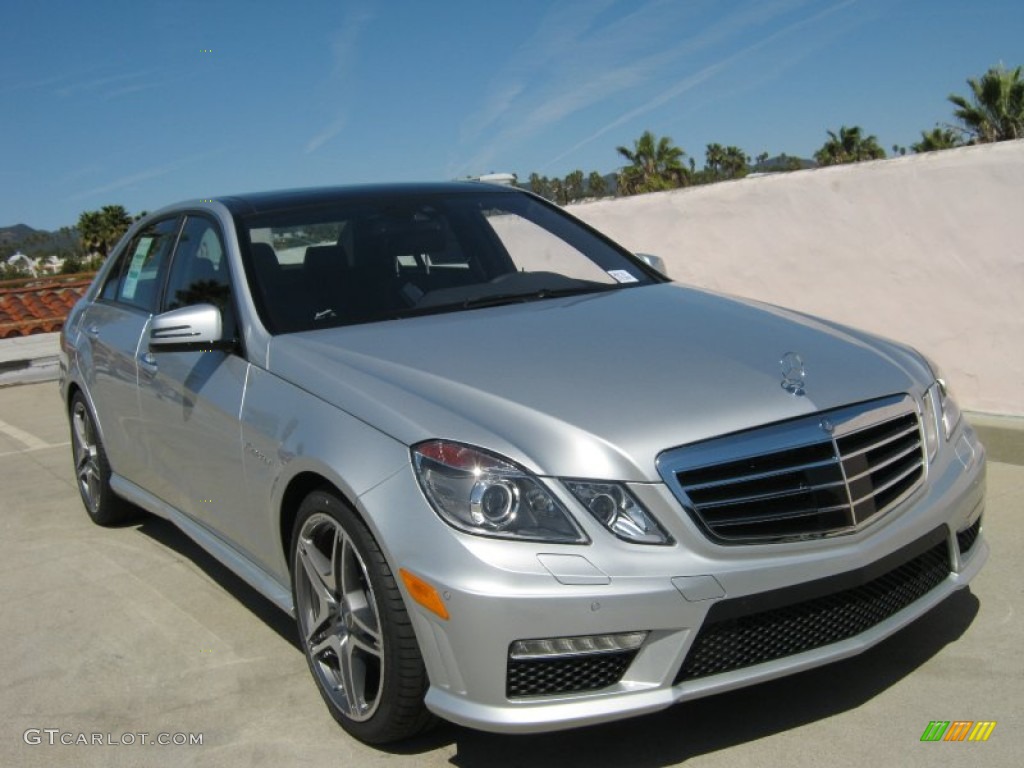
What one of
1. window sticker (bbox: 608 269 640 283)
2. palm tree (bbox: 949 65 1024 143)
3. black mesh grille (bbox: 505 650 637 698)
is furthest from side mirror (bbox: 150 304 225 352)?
palm tree (bbox: 949 65 1024 143)

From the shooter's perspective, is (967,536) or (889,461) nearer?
(889,461)

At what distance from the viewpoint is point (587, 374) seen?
10.3ft

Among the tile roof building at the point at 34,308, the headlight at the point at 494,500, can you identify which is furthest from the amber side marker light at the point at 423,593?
the tile roof building at the point at 34,308

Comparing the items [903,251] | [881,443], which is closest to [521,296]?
[881,443]

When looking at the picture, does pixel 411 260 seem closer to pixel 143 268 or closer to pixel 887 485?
pixel 143 268

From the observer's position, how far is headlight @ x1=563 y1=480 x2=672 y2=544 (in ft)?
9.00

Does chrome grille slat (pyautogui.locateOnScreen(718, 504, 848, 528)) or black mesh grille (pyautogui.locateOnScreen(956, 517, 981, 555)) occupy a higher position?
chrome grille slat (pyautogui.locateOnScreen(718, 504, 848, 528))

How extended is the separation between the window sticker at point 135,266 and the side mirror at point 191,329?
146cm

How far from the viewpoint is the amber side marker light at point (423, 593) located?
2734mm

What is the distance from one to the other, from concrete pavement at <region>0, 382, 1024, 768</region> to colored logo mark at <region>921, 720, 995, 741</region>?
3cm

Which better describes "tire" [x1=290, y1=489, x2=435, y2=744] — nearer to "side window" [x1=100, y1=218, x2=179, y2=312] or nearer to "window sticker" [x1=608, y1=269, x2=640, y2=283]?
"window sticker" [x1=608, y1=269, x2=640, y2=283]

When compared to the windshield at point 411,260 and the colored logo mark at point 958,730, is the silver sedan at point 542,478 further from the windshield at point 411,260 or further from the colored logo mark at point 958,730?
the colored logo mark at point 958,730

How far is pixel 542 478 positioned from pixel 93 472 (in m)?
3.75

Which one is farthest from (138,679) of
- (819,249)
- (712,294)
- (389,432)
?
(819,249)
